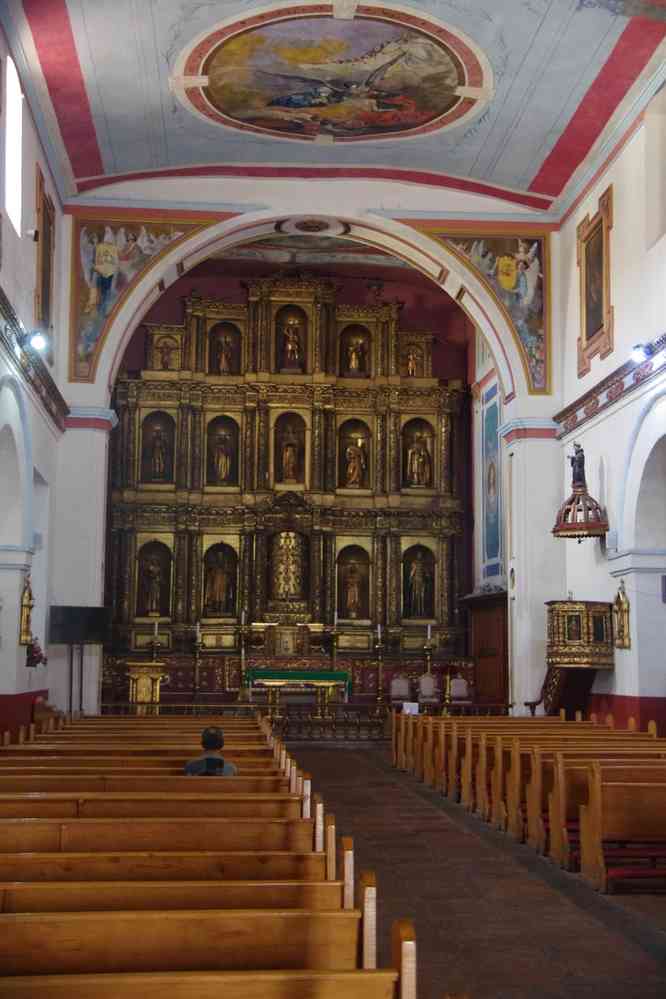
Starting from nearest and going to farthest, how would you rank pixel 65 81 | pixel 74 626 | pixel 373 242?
pixel 65 81, pixel 74 626, pixel 373 242

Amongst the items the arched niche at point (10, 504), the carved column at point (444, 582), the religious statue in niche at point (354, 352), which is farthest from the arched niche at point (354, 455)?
the arched niche at point (10, 504)

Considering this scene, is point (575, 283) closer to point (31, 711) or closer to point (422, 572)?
point (422, 572)

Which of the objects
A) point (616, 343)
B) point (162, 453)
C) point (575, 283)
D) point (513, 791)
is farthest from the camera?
point (162, 453)

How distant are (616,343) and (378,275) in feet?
31.7

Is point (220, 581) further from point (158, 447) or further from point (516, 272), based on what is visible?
point (516, 272)

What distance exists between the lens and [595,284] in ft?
54.6

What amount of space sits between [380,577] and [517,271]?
23.5 ft

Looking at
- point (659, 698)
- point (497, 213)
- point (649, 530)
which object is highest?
point (497, 213)

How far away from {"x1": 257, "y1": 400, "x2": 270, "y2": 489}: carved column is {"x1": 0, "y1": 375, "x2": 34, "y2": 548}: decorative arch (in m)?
8.86

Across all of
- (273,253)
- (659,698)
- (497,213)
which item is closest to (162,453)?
(273,253)

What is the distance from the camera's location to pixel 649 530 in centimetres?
1479

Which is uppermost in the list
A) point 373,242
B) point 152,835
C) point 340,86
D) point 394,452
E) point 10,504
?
point 340,86

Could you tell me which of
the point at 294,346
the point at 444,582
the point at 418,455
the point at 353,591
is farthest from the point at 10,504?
the point at 418,455

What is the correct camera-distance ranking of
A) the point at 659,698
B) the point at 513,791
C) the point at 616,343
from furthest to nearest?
the point at 616,343 → the point at 659,698 → the point at 513,791
